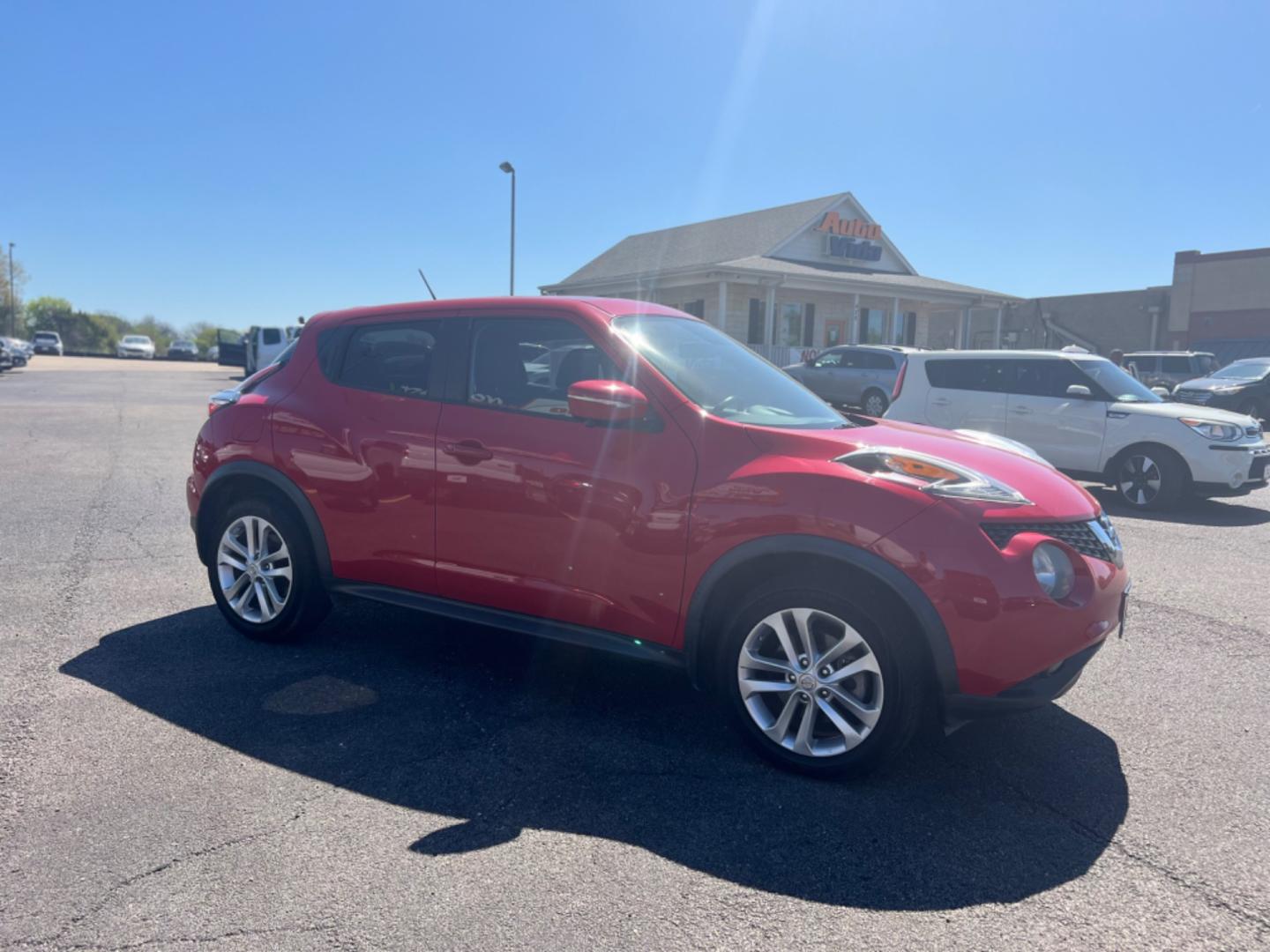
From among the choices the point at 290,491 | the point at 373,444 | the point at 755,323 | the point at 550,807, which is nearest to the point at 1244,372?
the point at 755,323

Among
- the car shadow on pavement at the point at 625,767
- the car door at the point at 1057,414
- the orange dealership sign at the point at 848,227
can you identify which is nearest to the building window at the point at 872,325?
the orange dealership sign at the point at 848,227

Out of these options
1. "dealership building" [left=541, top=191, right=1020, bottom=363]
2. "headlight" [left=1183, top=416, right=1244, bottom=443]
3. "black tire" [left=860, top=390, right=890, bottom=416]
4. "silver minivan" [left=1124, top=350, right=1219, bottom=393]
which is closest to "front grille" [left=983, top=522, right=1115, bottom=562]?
"headlight" [left=1183, top=416, right=1244, bottom=443]

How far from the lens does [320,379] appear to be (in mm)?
4680

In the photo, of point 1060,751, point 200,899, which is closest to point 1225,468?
point 1060,751

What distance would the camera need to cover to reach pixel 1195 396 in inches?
765

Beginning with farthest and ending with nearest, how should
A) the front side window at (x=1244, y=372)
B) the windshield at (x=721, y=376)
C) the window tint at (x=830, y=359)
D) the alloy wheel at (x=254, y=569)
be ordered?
the window tint at (x=830, y=359) < the front side window at (x=1244, y=372) < the alloy wheel at (x=254, y=569) < the windshield at (x=721, y=376)

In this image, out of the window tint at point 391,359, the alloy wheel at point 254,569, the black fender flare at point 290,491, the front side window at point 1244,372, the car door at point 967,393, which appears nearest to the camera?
the window tint at point 391,359

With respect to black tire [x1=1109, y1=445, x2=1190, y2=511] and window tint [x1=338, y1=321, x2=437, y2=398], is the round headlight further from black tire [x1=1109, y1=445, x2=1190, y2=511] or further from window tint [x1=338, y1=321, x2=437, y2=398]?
black tire [x1=1109, y1=445, x2=1190, y2=511]

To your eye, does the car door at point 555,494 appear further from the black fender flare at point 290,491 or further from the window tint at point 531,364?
the black fender flare at point 290,491

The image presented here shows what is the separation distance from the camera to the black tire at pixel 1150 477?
934 cm

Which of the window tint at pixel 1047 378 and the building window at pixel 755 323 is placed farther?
the building window at pixel 755 323

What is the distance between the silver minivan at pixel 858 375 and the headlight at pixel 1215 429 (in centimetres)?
971

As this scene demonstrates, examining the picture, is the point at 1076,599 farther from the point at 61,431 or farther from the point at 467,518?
the point at 61,431

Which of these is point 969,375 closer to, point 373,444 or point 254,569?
point 373,444
